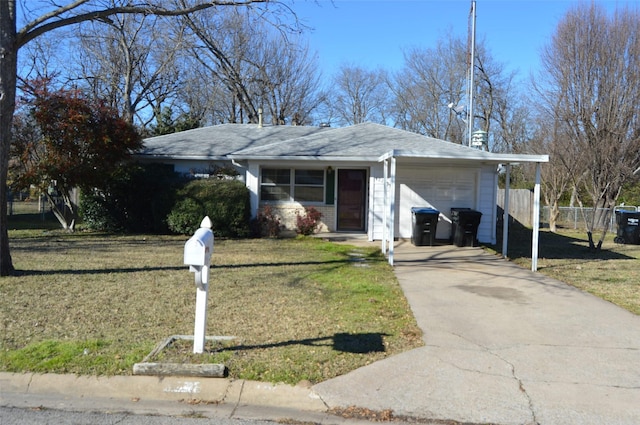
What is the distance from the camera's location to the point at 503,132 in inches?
1565

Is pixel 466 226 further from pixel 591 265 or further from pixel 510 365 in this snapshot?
pixel 510 365

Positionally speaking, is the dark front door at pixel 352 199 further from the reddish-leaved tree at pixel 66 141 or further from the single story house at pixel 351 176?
the reddish-leaved tree at pixel 66 141

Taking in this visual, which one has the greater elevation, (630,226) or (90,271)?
(630,226)

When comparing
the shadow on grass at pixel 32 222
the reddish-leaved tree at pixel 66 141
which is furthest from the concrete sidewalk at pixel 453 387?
the shadow on grass at pixel 32 222

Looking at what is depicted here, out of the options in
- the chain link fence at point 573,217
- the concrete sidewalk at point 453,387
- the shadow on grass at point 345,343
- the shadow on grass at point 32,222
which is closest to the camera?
the concrete sidewalk at point 453,387

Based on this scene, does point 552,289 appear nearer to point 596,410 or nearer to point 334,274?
point 334,274

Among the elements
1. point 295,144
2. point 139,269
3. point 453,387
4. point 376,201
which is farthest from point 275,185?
point 453,387

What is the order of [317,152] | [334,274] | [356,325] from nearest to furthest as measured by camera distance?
1. [356,325]
2. [334,274]
3. [317,152]

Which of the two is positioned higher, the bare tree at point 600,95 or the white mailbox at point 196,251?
Answer: the bare tree at point 600,95

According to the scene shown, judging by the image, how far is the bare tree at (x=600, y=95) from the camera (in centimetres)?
1958

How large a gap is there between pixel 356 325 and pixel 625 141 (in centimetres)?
1751

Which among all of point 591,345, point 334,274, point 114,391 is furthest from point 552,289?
point 114,391

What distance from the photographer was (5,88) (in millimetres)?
8656

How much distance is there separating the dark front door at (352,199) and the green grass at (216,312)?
4.92 m
